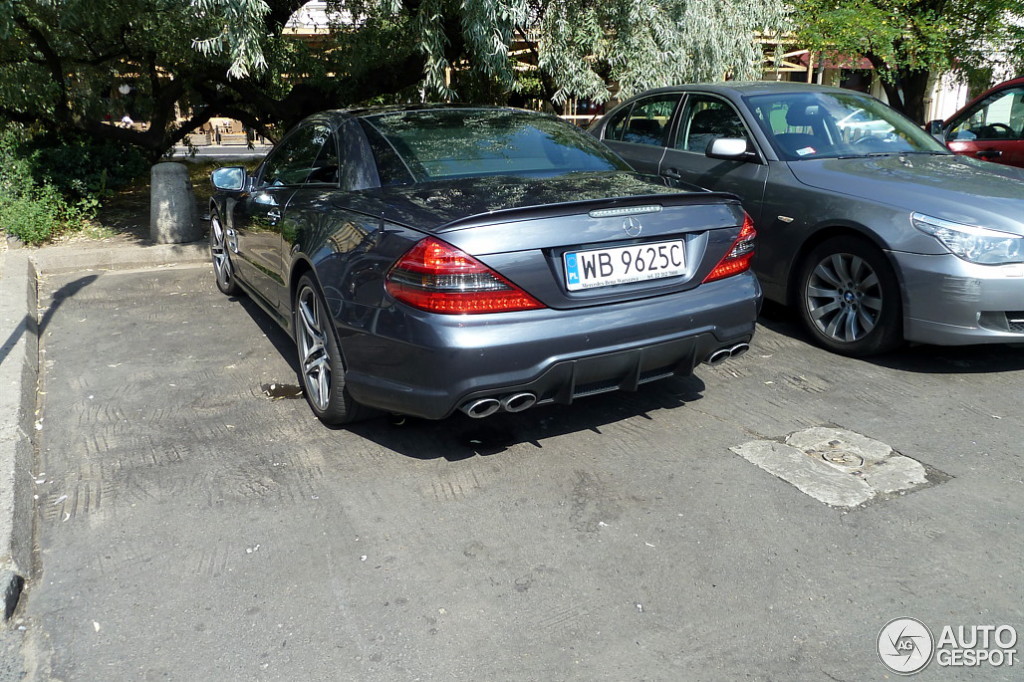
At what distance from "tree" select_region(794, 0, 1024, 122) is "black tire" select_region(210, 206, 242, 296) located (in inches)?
300

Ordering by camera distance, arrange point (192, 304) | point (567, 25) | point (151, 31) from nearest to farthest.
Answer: point (192, 304), point (567, 25), point (151, 31)

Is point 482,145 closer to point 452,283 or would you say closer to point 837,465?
point 452,283

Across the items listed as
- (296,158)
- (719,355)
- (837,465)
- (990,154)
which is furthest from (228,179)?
(990,154)

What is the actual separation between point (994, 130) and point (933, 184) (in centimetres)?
371

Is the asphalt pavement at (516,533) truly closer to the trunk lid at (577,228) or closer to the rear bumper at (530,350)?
the rear bumper at (530,350)

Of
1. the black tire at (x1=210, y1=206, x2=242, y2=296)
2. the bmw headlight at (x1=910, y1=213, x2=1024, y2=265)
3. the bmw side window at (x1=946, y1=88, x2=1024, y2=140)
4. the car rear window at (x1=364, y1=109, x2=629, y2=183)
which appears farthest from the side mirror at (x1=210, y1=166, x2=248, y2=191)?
the bmw side window at (x1=946, y1=88, x2=1024, y2=140)

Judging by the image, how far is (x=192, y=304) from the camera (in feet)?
22.4

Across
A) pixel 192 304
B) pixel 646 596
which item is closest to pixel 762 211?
pixel 646 596

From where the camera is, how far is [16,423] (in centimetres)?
414

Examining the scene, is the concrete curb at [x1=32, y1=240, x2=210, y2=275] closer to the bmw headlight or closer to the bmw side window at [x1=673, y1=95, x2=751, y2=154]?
the bmw side window at [x1=673, y1=95, x2=751, y2=154]

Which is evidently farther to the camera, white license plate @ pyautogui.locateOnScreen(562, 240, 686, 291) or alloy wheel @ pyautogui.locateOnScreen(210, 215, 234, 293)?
alloy wheel @ pyautogui.locateOnScreen(210, 215, 234, 293)

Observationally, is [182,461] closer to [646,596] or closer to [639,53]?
[646,596]

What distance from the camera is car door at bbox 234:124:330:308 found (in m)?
4.90

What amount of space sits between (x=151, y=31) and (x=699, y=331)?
790 centimetres
